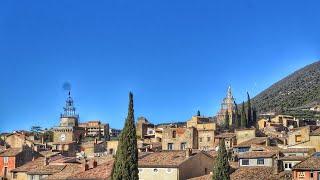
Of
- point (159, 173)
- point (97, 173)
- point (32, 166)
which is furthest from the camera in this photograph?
point (32, 166)

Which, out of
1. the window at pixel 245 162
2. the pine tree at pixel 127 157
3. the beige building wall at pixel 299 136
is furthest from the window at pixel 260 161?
the pine tree at pixel 127 157

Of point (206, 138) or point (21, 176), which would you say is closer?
point (21, 176)

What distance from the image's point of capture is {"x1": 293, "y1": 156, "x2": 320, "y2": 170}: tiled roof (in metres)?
55.4

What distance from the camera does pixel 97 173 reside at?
222ft

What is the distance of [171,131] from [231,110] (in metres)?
72.3

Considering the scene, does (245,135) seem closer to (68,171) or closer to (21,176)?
(68,171)

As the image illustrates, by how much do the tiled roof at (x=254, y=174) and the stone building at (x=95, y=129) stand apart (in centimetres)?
9762

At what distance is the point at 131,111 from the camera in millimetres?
58750

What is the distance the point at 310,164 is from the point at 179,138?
48.1 metres

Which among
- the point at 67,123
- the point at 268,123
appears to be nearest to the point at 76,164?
the point at 268,123

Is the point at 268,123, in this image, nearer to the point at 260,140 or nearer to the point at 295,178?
the point at 260,140

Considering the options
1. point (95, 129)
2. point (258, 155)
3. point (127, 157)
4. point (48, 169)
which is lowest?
point (48, 169)

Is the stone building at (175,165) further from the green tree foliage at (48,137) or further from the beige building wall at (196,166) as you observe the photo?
the green tree foliage at (48,137)

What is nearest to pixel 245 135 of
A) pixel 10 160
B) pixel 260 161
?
pixel 260 161
